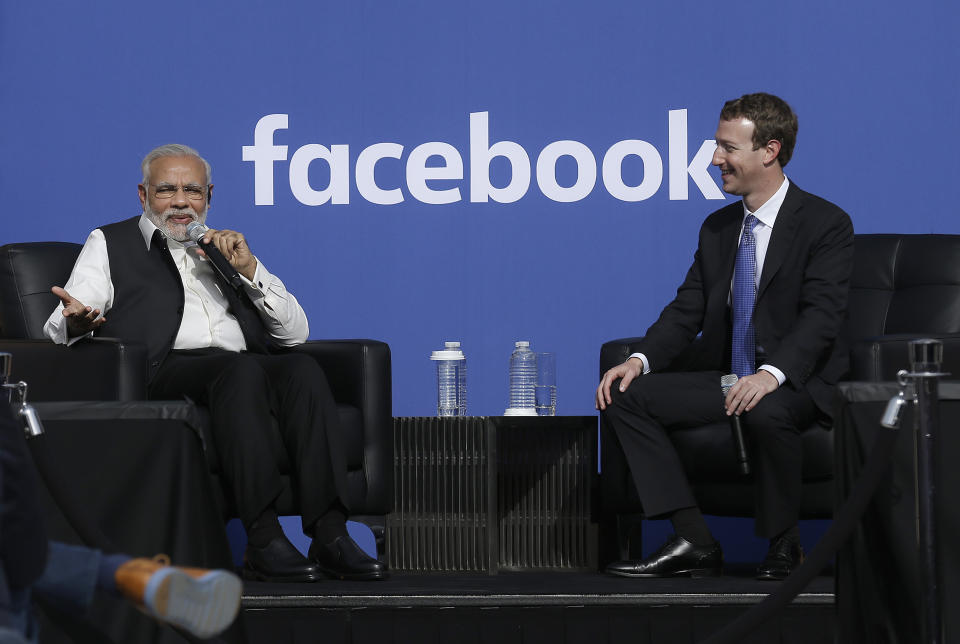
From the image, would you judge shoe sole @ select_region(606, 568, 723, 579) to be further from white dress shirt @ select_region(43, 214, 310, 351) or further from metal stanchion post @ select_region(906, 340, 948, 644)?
white dress shirt @ select_region(43, 214, 310, 351)

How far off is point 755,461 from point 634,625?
0.57m

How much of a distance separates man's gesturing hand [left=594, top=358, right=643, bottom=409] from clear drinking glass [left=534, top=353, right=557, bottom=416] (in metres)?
0.78

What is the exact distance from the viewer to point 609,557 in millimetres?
3184

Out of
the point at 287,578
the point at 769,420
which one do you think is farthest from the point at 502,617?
the point at 769,420

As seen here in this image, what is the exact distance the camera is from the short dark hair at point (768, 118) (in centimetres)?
304

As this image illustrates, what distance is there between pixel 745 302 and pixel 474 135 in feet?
4.51

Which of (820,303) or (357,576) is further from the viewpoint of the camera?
(820,303)

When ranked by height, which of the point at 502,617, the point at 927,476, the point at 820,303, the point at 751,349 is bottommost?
the point at 502,617

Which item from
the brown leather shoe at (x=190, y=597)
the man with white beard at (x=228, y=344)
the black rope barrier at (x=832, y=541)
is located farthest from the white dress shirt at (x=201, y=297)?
the brown leather shoe at (x=190, y=597)

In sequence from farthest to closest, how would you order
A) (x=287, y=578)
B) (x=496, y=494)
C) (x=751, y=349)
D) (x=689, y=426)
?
(x=496, y=494)
(x=751, y=349)
(x=689, y=426)
(x=287, y=578)

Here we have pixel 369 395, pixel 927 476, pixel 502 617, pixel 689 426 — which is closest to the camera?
pixel 927 476

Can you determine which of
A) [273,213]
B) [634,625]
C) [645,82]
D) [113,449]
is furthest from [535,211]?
[113,449]

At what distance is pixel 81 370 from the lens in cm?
272

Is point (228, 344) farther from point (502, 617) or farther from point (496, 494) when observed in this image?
point (502, 617)
